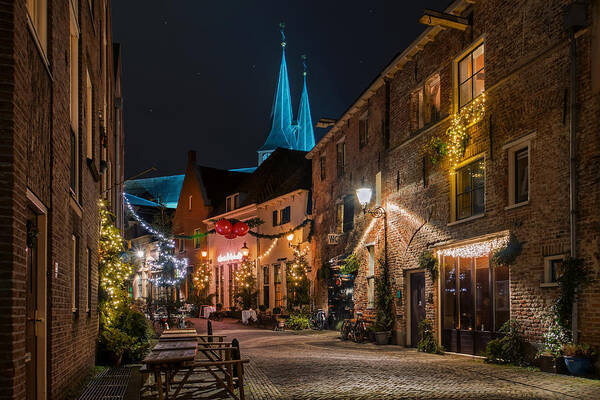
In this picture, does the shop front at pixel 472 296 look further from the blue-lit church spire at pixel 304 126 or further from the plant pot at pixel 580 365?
the blue-lit church spire at pixel 304 126

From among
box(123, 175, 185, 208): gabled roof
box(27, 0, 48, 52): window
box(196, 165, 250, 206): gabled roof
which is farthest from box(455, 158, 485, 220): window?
box(123, 175, 185, 208): gabled roof

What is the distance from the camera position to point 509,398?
26.5ft

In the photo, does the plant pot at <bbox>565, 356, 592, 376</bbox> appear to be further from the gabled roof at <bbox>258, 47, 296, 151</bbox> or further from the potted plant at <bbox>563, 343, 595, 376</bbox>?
the gabled roof at <bbox>258, 47, 296, 151</bbox>

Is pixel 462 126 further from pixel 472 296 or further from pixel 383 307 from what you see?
pixel 383 307

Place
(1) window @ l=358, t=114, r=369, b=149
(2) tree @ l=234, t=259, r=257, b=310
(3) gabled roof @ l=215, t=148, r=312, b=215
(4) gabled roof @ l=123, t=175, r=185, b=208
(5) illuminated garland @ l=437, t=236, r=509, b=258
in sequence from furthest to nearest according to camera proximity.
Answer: (4) gabled roof @ l=123, t=175, r=185, b=208 < (2) tree @ l=234, t=259, r=257, b=310 < (3) gabled roof @ l=215, t=148, r=312, b=215 < (1) window @ l=358, t=114, r=369, b=149 < (5) illuminated garland @ l=437, t=236, r=509, b=258

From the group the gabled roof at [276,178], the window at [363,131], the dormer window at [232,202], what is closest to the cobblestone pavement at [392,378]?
the window at [363,131]

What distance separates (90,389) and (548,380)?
7.33 m

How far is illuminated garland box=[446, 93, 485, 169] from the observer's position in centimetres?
1327

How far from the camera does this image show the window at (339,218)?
22639mm

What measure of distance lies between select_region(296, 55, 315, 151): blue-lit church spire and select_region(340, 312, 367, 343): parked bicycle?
66608mm

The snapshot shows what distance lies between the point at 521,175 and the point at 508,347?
137 inches

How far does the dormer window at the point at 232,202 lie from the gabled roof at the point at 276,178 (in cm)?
32

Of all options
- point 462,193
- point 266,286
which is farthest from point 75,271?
point 266,286

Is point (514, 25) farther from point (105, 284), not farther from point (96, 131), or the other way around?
A: point (105, 284)
